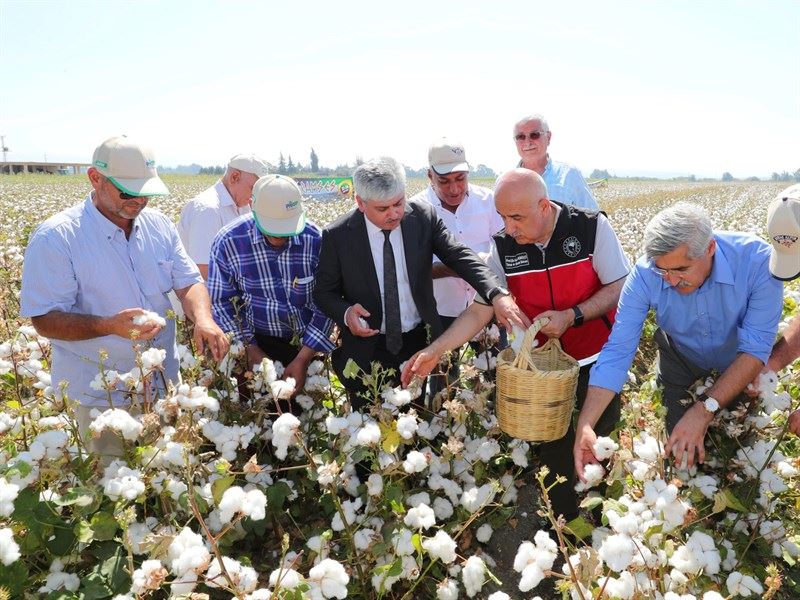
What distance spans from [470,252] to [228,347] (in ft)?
3.74

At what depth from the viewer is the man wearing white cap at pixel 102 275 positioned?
235 centimetres

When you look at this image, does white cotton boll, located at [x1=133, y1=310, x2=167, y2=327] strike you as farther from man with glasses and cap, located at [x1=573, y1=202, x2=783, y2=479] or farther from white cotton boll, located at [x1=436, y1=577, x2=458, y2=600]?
man with glasses and cap, located at [x1=573, y1=202, x2=783, y2=479]

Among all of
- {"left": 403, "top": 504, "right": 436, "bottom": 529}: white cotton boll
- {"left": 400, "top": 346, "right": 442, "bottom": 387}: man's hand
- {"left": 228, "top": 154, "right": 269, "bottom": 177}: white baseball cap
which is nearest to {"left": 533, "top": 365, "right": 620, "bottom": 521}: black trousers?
{"left": 400, "top": 346, "right": 442, "bottom": 387}: man's hand

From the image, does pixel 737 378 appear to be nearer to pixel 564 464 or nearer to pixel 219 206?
pixel 564 464

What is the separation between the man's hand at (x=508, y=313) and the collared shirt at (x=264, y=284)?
0.86m

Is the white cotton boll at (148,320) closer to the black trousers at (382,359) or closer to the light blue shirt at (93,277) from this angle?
the light blue shirt at (93,277)

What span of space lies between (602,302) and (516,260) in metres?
0.42

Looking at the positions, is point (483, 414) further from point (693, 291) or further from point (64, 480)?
point (64, 480)

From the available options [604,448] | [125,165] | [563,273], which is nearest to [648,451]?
[604,448]

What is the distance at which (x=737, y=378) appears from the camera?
85.8 inches

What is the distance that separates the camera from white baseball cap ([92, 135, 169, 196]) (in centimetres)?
240

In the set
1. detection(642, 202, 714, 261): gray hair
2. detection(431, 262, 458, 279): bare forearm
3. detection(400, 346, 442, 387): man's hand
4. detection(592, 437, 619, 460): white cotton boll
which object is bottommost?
detection(592, 437, 619, 460): white cotton boll

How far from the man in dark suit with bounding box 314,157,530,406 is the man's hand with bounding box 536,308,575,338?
29 cm

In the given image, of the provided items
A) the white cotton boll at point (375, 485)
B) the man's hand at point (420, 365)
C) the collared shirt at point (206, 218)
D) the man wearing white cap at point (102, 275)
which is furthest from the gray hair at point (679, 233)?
the collared shirt at point (206, 218)
